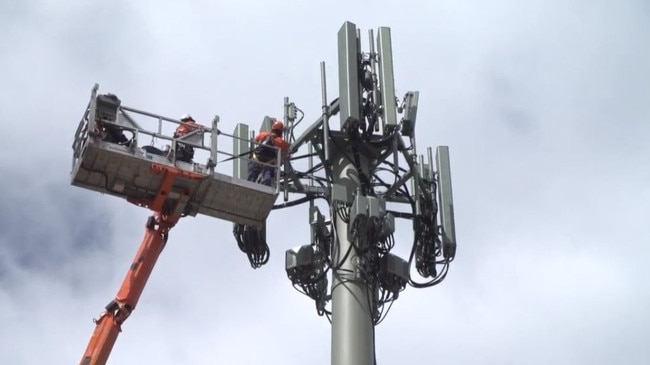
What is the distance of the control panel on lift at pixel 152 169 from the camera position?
18.0 meters

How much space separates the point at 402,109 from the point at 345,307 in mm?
4240

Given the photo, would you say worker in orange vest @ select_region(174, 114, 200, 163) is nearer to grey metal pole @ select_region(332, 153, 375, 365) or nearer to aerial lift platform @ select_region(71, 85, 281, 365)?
aerial lift platform @ select_region(71, 85, 281, 365)

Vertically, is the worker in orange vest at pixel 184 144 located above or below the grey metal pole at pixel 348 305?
above

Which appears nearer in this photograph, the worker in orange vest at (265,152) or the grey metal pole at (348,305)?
the grey metal pole at (348,305)

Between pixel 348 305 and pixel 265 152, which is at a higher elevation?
pixel 265 152

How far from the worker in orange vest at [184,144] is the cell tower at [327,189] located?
0.8 inches

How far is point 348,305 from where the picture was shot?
19.3 meters

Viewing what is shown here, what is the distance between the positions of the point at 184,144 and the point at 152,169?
A: 36.3 inches

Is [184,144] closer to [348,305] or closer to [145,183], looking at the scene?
[145,183]

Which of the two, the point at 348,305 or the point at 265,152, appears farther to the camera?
the point at 265,152

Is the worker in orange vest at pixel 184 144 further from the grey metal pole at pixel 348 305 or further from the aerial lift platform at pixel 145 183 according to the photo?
the grey metal pole at pixel 348 305

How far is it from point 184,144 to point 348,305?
4358 mm

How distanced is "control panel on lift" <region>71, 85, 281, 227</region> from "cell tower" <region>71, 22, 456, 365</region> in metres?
0.02

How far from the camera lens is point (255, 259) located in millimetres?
21344
